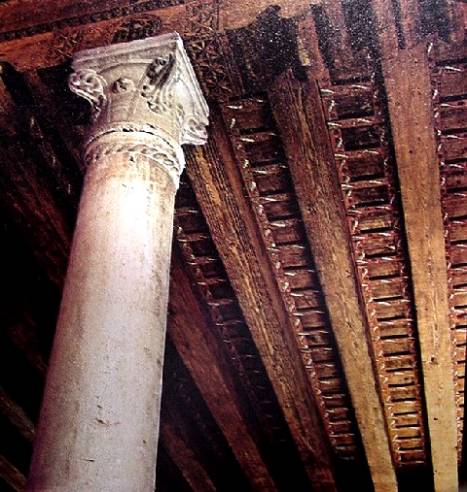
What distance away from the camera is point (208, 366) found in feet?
21.4

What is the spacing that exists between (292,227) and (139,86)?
2025 millimetres

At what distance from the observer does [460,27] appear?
12.4ft

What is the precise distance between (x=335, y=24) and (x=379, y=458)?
544 centimetres

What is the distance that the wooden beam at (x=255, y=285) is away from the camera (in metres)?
4.67

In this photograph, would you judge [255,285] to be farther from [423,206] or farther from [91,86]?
[91,86]

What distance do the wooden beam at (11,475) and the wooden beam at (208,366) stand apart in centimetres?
318

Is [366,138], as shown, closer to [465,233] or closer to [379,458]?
[465,233]

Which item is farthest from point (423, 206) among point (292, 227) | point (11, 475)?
point (11, 475)

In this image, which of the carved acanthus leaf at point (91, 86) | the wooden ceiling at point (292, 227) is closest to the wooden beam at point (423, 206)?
the wooden ceiling at point (292, 227)

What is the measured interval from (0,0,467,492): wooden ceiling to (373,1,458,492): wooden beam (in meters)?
0.02

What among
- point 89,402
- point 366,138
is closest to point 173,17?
point 366,138

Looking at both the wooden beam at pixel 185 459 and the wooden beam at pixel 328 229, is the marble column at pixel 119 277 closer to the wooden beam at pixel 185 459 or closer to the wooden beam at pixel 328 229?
the wooden beam at pixel 328 229

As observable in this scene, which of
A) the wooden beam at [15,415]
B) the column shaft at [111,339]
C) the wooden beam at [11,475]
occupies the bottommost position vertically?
the column shaft at [111,339]

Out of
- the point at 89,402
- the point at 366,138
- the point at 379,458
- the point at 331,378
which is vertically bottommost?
the point at 89,402
